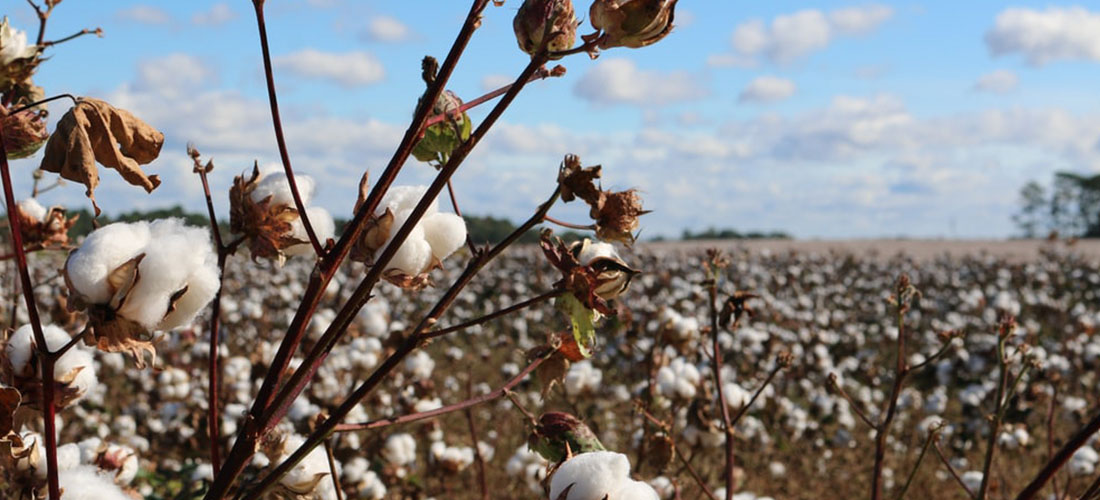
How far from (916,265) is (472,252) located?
1568 cm

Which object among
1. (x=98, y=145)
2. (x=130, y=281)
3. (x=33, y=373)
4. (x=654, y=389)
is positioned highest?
(x=98, y=145)

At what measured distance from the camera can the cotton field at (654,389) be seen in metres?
1.91

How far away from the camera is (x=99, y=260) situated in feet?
2.41

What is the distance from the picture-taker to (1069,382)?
25.8 feet

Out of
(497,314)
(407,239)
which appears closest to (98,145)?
(407,239)

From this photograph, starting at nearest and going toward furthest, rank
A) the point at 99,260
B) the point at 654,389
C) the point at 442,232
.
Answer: the point at 99,260 → the point at 442,232 → the point at 654,389

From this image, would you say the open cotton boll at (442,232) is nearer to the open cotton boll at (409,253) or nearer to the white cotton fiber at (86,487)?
the open cotton boll at (409,253)

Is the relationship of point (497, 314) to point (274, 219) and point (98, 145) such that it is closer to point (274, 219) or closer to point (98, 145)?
point (274, 219)

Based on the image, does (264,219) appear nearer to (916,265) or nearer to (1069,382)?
(1069,382)

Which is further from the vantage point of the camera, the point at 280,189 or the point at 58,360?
the point at 58,360

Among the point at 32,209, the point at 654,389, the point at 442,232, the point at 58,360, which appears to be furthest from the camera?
the point at 654,389

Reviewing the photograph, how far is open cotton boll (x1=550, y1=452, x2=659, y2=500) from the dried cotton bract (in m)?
0.38

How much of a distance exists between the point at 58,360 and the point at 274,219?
34cm

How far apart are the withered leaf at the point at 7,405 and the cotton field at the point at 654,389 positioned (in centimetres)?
12
